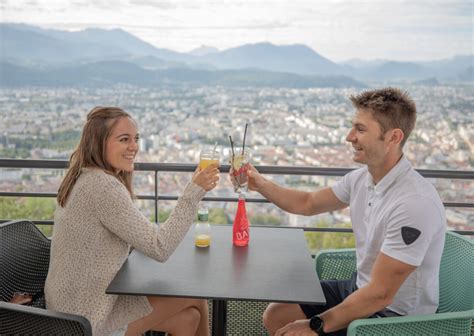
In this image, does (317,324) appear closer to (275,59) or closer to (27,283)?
(27,283)

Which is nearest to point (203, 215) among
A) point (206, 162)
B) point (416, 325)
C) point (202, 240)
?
point (202, 240)

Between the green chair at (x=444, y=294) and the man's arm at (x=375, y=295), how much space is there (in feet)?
0.26

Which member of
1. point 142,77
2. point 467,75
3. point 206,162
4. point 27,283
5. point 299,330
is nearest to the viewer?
A: point 299,330

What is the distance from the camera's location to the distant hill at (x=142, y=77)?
7.59 meters

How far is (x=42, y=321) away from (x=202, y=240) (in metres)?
0.70

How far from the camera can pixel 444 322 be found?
1607mm

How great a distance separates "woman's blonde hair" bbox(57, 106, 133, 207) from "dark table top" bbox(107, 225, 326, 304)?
40 cm

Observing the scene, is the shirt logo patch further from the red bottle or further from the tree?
the tree

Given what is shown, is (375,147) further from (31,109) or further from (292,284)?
(31,109)

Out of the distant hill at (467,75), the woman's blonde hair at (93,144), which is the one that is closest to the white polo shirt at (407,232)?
the woman's blonde hair at (93,144)

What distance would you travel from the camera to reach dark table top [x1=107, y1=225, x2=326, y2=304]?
5.20ft

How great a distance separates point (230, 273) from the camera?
68.5 inches

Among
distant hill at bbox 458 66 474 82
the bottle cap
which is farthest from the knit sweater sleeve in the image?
distant hill at bbox 458 66 474 82

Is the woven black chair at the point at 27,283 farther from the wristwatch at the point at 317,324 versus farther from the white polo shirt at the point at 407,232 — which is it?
the white polo shirt at the point at 407,232
